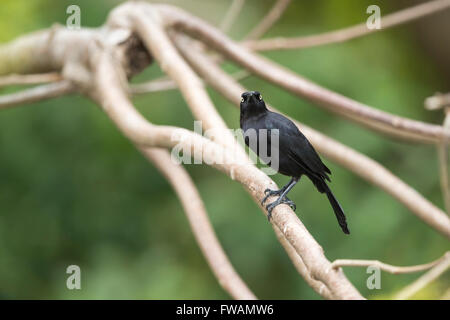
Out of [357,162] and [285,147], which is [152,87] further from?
[285,147]

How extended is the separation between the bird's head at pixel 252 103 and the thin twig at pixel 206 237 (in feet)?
3.03

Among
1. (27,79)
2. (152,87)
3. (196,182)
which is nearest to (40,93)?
(27,79)

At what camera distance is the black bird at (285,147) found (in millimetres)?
2027

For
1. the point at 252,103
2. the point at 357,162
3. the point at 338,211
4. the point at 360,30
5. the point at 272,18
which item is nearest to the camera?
the point at 338,211

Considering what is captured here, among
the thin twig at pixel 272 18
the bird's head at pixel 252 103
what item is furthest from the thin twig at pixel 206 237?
the thin twig at pixel 272 18

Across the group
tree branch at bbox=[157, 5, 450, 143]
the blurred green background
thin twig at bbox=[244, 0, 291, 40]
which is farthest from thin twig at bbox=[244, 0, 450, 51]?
the blurred green background

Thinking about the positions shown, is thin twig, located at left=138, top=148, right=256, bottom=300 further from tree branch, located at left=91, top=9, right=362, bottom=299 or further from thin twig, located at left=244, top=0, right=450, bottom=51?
thin twig, located at left=244, top=0, right=450, bottom=51

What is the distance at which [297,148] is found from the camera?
2062mm

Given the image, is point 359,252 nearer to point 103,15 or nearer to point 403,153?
point 403,153

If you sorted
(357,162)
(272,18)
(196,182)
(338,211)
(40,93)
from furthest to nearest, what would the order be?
(196,182) < (272,18) < (40,93) < (357,162) < (338,211)

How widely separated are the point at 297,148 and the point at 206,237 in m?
1.11

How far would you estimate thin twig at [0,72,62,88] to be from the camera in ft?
11.6

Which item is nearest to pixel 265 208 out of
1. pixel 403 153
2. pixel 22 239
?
pixel 403 153

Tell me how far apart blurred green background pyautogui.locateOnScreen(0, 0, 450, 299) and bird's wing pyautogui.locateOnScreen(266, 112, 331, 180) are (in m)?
2.20
